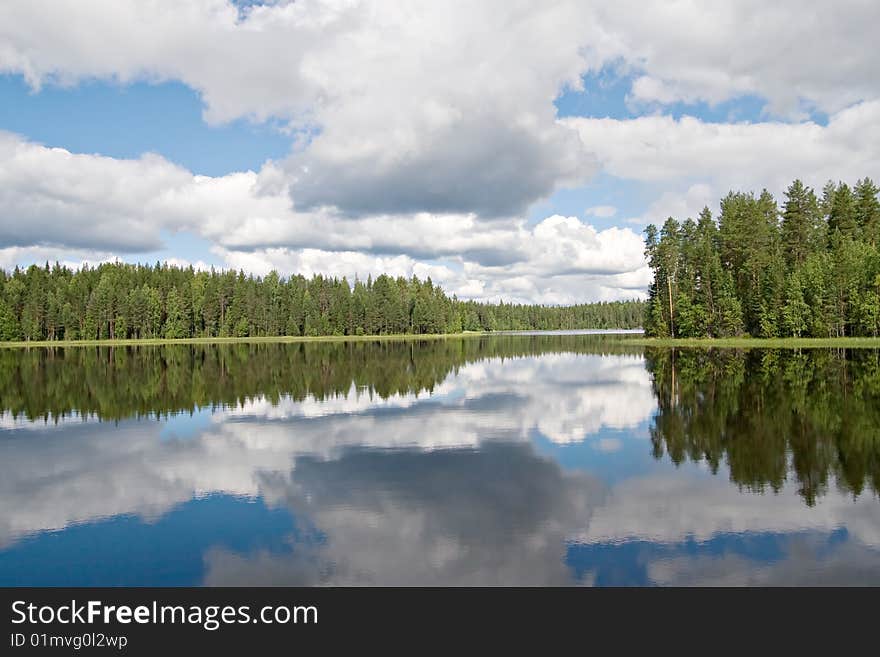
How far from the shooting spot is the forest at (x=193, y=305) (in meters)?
148

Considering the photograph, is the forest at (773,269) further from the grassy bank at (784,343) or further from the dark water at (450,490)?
the dark water at (450,490)

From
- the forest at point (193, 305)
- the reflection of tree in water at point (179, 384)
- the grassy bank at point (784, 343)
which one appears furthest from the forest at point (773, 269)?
the forest at point (193, 305)

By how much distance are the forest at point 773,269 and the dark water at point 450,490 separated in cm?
5136

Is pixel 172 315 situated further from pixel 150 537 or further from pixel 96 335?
pixel 150 537

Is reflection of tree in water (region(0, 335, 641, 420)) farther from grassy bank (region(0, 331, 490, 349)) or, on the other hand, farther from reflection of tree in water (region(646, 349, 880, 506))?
grassy bank (region(0, 331, 490, 349))

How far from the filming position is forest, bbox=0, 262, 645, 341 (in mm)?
148125

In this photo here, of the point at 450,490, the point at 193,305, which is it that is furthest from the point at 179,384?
the point at 193,305

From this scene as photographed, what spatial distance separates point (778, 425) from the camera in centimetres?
2327

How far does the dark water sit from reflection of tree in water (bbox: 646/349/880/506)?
0.14m

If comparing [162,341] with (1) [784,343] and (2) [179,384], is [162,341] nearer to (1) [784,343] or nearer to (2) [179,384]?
(2) [179,384]

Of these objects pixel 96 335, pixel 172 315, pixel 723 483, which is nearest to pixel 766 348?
pixel 723 483

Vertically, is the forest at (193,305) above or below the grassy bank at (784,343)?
above

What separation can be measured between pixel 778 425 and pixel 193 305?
529 feet
